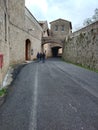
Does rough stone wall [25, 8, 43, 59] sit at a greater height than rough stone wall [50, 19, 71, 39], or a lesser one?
lesser

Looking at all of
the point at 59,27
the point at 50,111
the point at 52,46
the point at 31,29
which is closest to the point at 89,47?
the point at 31,29

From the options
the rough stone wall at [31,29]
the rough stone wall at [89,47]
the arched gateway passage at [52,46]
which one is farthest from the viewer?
the arched gateway passage at [52,46]

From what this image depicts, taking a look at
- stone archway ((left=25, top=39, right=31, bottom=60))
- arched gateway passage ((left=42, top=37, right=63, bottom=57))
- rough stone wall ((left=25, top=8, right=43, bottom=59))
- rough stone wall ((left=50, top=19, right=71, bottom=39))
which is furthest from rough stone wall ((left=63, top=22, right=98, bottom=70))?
rough stone wall ((left=50, top=19, right=71, bottom=39))

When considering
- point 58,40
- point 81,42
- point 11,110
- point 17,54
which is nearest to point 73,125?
point 11,110

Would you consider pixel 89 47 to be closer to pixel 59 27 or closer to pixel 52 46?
pixel 59 27

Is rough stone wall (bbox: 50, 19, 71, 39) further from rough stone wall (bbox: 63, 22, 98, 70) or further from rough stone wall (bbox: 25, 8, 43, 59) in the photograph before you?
rough stone wall (bbox: 63, 22, 98, 70)

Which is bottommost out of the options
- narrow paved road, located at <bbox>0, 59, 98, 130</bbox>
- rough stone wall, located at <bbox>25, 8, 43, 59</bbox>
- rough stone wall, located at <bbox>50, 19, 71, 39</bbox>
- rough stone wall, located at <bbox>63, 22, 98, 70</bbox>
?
narrow paved road, located at <bbox>0, 59, 98, 130</bbox>

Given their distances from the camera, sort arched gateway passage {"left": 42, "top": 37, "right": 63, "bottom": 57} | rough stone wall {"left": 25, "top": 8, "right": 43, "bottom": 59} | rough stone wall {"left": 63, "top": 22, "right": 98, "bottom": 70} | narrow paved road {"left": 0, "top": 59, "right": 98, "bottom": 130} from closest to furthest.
A: narrow paved road {"left": 0, "top": 59, "right": 98, "bottom": 130}
rough stone wall {"left": 63, "top": 22, "right": 98, "bottom": 70}
rough stone wall {"left": 25, "top": 8, "right": 43, "bottom": 59}
arched gateway passage {"left": 42, "top": 37, "right": 63, "bottom": 57}

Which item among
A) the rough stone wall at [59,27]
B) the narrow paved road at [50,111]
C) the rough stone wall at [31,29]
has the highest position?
the rough stone wall at [59,27]

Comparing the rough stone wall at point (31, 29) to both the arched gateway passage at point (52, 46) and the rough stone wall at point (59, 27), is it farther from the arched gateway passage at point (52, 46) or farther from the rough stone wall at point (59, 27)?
the rough stone wall at point (59, 27)

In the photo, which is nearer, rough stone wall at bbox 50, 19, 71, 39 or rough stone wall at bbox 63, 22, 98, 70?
rough stone wall at bbox 63, 22, 98, 70

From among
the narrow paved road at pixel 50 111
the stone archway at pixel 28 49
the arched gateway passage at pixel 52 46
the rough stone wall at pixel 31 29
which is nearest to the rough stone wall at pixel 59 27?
the arched gateway passage at pixel 52 46

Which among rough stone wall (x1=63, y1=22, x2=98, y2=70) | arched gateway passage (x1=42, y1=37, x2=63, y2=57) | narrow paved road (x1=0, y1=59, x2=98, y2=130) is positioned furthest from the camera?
arched gateway passage (x1=42, y1=37, x2=63, y2=57)

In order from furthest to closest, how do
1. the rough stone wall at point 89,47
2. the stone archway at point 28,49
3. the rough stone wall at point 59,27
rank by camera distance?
the rough stone wall at point 59,27 → the stone archway at point 28,49 → the rough stone wall at point 89,47
